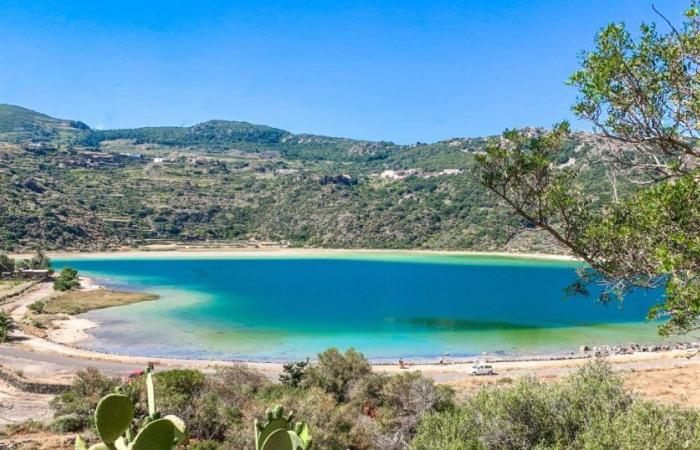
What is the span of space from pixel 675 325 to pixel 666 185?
1808mm

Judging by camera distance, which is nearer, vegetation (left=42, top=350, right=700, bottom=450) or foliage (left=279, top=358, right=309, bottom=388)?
vegetation (left=42, top=350, right=700, bottom=450)

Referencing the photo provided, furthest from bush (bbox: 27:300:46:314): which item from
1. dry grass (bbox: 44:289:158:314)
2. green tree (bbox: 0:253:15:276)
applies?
green tree (bbox: 0:253:15:276)

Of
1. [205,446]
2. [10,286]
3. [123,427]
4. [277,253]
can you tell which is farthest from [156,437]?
[277,253]

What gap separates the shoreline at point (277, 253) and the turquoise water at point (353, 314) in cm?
742

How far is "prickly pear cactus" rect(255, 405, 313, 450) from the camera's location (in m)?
2.64

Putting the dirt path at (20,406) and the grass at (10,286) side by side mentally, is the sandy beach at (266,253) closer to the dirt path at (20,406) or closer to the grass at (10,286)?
the grass at (10,286)

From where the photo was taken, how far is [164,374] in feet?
64.8

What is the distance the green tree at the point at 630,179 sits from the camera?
6594 mm

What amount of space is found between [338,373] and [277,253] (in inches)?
4549

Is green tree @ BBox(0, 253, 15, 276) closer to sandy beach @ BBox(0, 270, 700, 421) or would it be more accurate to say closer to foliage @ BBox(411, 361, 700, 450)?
sandy beach @ BBox(0, 270, 700, 421)

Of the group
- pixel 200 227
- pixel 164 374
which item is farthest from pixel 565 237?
pixel 200 227

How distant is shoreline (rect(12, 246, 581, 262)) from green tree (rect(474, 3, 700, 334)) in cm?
11390

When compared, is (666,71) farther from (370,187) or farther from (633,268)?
(370,187)

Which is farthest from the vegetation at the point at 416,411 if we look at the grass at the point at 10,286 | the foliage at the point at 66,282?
the foliage at the point at 66,282
